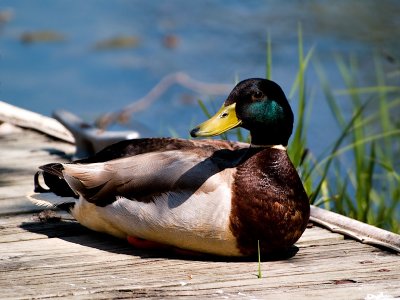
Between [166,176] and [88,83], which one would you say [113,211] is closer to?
[166,176]

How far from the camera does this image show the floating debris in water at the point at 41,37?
541 inches

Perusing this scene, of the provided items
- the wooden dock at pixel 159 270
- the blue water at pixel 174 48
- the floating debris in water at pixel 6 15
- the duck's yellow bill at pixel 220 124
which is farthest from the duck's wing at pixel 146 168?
the floating debris in water at pixel 6 15

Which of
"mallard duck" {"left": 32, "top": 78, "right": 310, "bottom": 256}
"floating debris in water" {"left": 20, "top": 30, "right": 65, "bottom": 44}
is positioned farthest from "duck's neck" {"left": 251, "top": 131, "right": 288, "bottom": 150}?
"floating debris in water" {"left": 20, "top": 30, "right": 65, "bottom": 44}

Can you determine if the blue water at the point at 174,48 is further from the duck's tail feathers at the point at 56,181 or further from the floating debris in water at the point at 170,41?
the duck's tail feathers at the point at 56,181

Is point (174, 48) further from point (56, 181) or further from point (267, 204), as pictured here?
point (267, 204)

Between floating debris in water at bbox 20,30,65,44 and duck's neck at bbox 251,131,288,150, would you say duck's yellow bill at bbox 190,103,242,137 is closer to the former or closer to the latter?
duck's neck at bbox 251,131,288,150

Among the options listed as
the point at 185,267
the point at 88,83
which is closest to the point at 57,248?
the point at 185,267

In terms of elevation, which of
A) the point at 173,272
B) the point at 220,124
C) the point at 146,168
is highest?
the point at 220,124

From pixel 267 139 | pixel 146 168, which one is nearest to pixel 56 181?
pixel 146 168

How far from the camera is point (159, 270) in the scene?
4.48 meters

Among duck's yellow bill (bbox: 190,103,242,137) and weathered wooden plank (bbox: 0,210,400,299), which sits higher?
duck's yellow bill (bbox: 190,103,242,137)

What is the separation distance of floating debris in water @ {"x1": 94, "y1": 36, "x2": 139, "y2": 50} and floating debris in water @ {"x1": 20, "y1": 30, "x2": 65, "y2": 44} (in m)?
0.53

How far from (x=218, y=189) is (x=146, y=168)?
0.31 metres

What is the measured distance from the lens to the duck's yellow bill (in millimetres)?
4520
